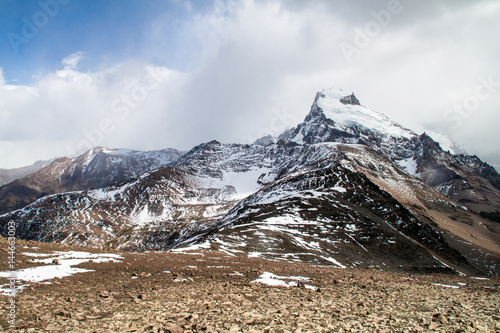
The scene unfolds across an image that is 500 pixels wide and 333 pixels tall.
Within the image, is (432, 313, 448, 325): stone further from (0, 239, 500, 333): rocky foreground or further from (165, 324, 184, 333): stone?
(165, 324, 184, 333): stone

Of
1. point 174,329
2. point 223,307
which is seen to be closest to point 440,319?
point 223,307

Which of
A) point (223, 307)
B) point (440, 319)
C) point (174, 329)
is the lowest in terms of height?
point (440, 319)

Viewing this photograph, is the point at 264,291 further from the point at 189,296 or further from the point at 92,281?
the point at 92,281

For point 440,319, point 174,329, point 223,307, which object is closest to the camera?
point 174,329

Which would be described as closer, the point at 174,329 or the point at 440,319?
the point at 174,329

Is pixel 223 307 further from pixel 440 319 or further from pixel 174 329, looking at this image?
pixel 440 319

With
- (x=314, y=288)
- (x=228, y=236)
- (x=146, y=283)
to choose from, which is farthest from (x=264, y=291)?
(x=228, y=236)

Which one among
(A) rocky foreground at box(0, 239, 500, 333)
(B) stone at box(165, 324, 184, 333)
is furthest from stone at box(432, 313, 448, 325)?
(B) stone at box(165, 324, 184, 333)

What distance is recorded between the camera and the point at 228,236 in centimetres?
5769

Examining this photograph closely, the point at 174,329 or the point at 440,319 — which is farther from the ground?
the point at 174,329

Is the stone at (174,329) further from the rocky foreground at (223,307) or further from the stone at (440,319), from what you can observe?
the stone at (440,319)

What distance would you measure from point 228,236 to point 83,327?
161 feet

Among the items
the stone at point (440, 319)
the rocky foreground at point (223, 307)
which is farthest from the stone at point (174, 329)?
the stone at point (440, 319)

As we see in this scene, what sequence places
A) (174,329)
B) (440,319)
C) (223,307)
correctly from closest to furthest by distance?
(174,329) → (440,319) → (223,307)
